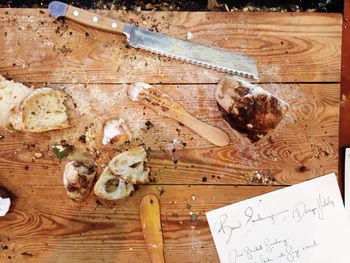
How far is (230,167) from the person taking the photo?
105 centimetres

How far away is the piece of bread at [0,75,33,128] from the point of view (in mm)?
1007

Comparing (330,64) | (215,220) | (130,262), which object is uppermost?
(330,64)

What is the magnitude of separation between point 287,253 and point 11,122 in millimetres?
648

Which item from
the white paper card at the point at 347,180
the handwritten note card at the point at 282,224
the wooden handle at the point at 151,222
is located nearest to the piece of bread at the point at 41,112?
the wooden handle at the point at 151,222

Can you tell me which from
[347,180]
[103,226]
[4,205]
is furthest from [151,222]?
[347,180]

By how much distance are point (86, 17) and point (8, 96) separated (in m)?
0.23

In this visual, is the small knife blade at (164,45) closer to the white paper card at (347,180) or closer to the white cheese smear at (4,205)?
the white paper card at (347,180)

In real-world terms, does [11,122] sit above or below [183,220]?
above

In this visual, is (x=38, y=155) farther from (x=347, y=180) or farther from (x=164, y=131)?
(x=347, y=180)

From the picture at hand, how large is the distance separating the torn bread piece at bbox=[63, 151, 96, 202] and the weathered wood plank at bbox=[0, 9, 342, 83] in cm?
17

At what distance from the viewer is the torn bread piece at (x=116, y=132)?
3.36 feet

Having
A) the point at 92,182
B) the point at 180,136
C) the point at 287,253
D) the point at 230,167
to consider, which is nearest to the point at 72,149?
the point at 92,182

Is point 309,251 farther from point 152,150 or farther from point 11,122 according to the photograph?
point 11,122

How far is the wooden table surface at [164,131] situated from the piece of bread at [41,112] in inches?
1.1
